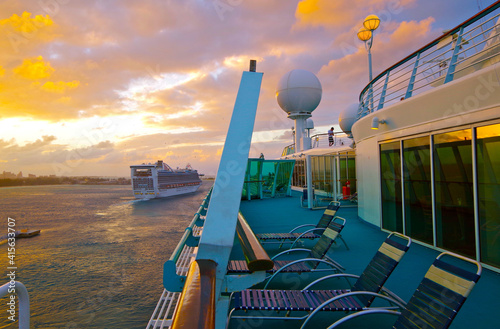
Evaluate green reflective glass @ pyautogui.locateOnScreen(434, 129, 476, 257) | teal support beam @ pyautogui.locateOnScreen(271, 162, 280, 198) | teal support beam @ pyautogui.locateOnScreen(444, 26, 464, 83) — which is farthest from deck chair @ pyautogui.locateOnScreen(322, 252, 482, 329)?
teal support beam @ pyautogui.locateOnScreen(271, 162, 280, 198)

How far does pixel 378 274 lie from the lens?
11.4ft

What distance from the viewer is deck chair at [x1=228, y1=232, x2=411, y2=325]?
10.3 feet

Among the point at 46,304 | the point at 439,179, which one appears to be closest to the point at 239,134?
the point at 439,179

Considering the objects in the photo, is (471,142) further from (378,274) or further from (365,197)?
(365,197)

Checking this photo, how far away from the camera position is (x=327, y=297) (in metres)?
3.37

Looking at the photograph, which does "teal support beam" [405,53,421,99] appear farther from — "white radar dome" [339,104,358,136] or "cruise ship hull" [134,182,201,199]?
"cruise ship hull" [134,182,201,199]

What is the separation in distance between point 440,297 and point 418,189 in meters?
5.02

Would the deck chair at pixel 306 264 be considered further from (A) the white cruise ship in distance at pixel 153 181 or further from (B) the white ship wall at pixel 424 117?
(A) the white cruise ship in distance at pixel 153 181

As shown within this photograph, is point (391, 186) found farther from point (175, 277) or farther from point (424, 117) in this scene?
point (175, 277)

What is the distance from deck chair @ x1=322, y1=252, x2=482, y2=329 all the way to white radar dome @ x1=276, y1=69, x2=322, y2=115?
2482cm

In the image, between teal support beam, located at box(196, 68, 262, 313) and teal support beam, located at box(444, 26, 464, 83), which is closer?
teal support beam, located at box(196, 68, 262, 313)

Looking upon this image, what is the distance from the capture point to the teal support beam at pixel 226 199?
1626 millimetres

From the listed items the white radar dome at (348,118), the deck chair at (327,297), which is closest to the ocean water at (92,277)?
the deck chair at (327,297)

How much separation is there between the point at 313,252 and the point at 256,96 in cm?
401
